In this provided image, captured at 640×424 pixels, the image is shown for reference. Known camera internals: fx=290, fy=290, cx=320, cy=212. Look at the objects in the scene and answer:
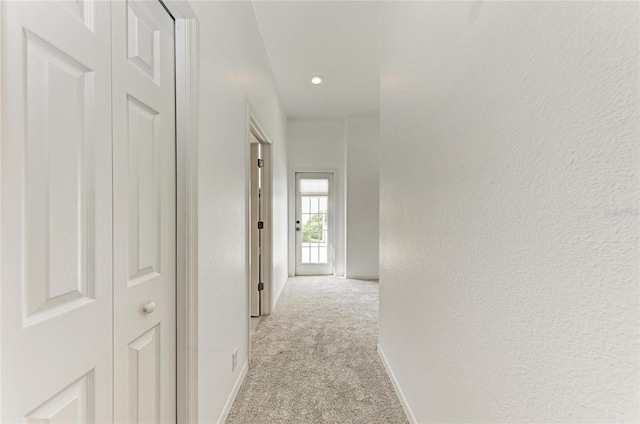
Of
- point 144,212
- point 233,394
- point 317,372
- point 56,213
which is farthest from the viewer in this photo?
point 317,372

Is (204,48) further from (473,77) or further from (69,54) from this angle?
(473,77)

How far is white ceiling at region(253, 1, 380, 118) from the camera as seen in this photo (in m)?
2.30

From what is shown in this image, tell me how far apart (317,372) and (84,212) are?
186 cm

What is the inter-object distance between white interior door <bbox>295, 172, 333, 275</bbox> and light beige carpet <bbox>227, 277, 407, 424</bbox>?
5.62ft

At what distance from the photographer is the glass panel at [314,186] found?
526 cm

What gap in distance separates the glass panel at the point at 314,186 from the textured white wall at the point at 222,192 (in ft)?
9.87

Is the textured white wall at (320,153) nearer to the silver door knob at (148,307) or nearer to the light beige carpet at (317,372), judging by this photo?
the light beige carpet at (317,372)

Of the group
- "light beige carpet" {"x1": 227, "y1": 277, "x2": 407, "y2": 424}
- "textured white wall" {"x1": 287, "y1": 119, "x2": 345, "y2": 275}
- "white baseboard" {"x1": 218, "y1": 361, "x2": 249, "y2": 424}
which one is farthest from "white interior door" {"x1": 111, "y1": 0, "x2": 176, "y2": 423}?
"textured white wall" {"x1": 287, "y1": 119, "x2": 345, "y2": 275}

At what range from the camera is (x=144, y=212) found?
3.23 feet

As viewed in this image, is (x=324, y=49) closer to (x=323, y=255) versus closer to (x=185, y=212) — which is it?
(x=185, y=212)

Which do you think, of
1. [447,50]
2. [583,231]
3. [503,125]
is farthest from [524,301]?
[447,50]

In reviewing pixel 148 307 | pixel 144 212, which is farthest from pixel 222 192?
pixel 148 307

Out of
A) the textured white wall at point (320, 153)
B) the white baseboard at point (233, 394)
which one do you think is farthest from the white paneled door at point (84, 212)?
the textured white wall at point (320, 153)

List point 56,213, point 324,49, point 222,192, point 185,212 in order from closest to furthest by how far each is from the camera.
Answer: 1. point 56,213
2. point 185,212
3. point 222,192
4. point 324,49
